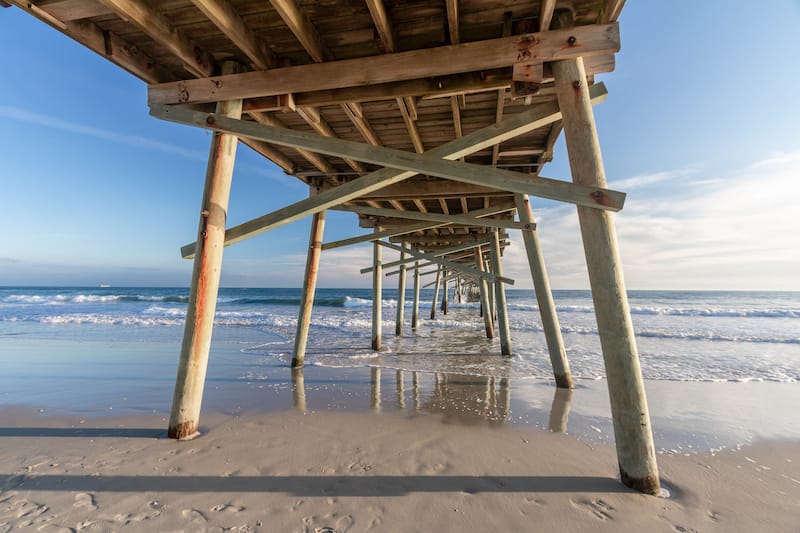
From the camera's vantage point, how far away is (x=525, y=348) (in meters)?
9.11

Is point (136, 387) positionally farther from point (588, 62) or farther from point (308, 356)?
point (588, 62)

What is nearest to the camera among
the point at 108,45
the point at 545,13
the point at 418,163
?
the point at 545,13

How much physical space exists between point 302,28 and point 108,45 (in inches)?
67.9

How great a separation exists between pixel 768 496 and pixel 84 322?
21.4 m

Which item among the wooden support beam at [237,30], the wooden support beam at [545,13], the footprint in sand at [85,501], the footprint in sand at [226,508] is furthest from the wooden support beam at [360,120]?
the footprint in sand at [85,501]

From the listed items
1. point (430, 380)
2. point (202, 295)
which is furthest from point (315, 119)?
point (430, 380)

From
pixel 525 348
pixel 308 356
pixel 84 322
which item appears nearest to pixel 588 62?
pixel 308 356

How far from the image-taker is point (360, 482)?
2.22 meters

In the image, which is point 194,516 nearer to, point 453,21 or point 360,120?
point 453,21

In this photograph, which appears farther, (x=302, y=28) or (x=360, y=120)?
(x=360, y=120)

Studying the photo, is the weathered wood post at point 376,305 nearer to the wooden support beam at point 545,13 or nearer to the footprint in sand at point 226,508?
the wooden support beam at point 545,13

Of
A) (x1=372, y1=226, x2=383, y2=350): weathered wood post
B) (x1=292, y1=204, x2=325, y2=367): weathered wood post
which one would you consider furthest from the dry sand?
(x1=372, y1=226, x2=383, y2=350): weathered wood post

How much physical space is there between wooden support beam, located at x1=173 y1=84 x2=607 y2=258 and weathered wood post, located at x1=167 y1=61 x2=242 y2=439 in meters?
0.26

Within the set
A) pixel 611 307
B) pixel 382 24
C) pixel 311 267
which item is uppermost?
pixel 382 24
